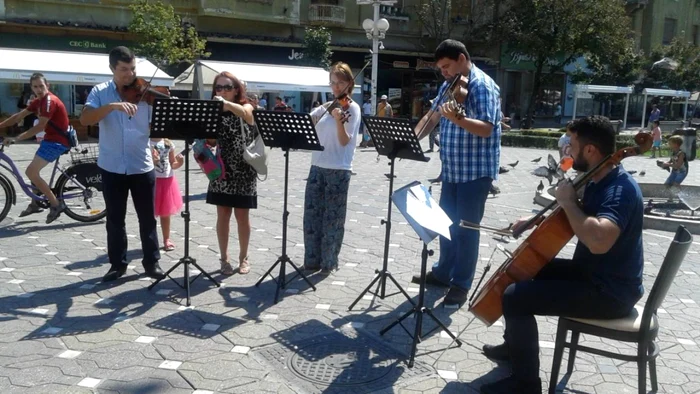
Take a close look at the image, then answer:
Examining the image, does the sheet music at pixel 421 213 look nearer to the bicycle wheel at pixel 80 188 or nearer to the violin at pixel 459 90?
the violin at pixel 459 90

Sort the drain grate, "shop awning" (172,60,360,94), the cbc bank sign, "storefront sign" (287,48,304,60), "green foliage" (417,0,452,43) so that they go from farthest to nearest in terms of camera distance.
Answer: "green foliage" (417,0,452,43)
"storefront sign" (287,48,304,60)
the cbc bank sign
"shop awning" (172,60,360,94)
the drain grate

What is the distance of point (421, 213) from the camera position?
3883 mm

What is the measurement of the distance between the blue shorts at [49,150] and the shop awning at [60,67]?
27.3 feet

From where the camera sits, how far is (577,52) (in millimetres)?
32750

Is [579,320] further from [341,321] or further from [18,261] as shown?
[18,261]

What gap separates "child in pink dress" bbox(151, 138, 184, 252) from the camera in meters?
6.30

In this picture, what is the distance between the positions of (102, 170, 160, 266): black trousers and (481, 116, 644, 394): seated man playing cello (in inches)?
129

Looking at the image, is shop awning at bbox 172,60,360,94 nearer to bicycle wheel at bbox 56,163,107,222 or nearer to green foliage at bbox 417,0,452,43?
bicycle wheel at bbox 56,163,107,222

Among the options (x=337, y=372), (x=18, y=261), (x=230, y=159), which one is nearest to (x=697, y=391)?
(x=337, y=372)

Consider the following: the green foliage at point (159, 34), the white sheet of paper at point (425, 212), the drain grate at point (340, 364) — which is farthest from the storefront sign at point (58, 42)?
the white sheet of paper at point (425, 212)

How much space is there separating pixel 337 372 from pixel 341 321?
853 mm

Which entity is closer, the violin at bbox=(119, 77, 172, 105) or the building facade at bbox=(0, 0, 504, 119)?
the violin at bbox=(119, 77, 172, 105)

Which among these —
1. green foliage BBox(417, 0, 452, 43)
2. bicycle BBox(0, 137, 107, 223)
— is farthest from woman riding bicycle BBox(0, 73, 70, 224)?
green foliage BBox(417, 0, 452, 43)

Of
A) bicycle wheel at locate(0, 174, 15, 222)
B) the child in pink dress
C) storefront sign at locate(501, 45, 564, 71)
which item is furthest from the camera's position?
storefront sign at locate(501, 45, 564, 71)
